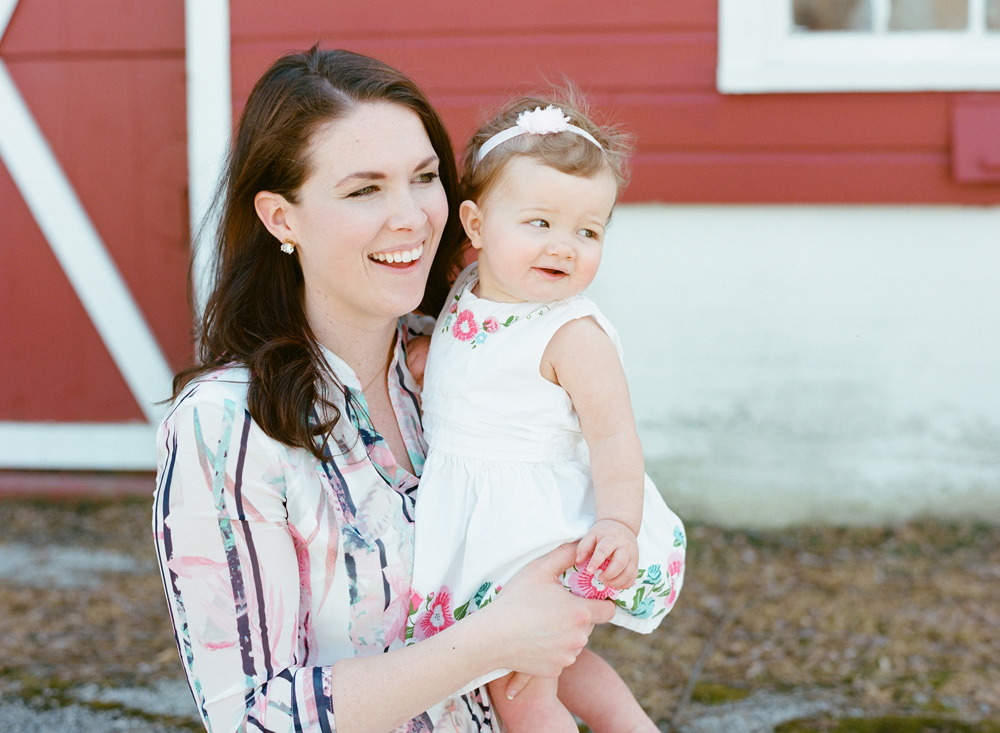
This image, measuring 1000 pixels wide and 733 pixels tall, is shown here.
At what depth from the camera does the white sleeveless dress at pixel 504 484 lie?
1547 millimetres

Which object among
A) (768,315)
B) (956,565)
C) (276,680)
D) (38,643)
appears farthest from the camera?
(768,315)

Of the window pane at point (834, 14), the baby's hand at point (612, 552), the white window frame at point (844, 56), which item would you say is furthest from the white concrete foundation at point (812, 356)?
the baby's hand at point (612, 552)

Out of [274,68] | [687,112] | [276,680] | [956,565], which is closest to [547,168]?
[274,68]

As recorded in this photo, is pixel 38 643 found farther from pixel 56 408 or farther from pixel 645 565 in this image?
pixel 645 565

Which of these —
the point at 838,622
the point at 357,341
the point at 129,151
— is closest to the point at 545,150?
the point at 357,341

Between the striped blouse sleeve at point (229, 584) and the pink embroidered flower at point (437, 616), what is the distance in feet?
0.78

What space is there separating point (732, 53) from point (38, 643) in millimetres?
3287

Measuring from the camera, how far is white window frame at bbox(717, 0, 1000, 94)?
363 cm

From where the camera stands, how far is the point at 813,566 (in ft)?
12.1

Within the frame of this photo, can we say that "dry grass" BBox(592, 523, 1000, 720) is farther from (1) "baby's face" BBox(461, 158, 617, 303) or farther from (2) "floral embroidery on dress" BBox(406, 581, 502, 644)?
(1) "baby's face" BBox(461, 158, 617, 303)

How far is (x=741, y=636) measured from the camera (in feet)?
10.4

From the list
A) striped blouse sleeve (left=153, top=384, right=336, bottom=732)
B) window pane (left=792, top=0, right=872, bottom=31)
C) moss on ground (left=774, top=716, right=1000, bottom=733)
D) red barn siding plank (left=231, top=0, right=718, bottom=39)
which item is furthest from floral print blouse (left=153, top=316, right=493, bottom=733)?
window pane (left=792, top=0, right=872, bottom=31)

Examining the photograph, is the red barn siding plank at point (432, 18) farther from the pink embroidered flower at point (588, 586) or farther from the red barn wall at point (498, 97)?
the pink embroidered flower at point (588, 586)

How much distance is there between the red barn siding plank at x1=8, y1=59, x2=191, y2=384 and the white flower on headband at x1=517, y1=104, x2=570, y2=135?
2861 mm
